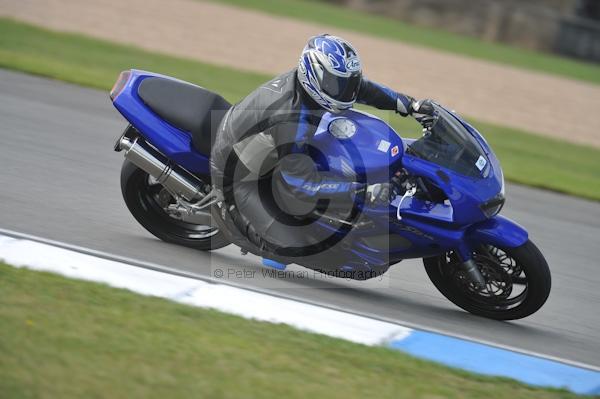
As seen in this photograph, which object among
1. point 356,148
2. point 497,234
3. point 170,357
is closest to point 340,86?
point 356,148

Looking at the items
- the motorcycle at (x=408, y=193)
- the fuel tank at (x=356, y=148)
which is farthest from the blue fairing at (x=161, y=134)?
the fuel tank at (x=356, y=148)

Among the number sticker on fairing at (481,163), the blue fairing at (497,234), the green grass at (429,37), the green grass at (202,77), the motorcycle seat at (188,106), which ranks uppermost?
the number sticker on fairing at (481,163)

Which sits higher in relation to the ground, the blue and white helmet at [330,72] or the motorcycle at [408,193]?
the blue and white helmet at [330,72]

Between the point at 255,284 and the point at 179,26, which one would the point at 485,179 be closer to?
the point at 255,284

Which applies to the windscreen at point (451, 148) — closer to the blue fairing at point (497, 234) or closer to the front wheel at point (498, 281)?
the blue fairing at point (497, 234)

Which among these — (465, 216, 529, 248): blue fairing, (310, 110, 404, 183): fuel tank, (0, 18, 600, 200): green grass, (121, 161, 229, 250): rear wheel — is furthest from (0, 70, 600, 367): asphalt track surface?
(0, 18, 600, 200): green grass

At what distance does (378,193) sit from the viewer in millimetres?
5312

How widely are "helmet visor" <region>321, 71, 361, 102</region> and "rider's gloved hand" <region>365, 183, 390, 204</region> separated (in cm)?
58

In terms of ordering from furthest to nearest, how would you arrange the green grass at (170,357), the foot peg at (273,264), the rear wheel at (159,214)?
the rear wheel at (159,214) < the foot peg at (273,264) < the green grass at (170,357)

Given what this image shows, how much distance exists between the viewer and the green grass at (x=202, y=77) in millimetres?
10984

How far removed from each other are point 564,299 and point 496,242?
1.41m

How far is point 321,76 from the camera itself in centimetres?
526

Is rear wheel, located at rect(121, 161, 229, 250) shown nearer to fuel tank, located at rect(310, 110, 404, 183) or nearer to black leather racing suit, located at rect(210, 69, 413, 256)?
black leather racing suit, located at rect(210, 69, 413, 256)

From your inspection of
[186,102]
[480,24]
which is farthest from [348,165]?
[480,24]
